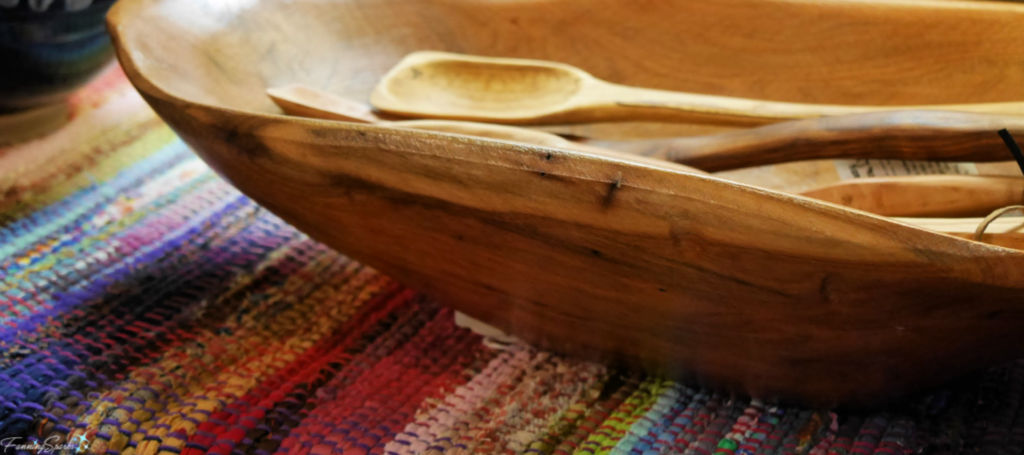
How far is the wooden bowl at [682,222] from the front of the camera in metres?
0.27

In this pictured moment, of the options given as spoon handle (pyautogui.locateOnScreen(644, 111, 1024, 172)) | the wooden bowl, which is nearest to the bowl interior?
the wooden bowl

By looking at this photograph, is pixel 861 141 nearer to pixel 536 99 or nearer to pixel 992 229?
pixel 992 229

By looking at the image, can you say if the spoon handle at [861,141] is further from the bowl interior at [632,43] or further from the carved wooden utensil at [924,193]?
the bowl interior at [632,43]

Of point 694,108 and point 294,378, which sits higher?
point 694,108

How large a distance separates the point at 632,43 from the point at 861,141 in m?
0.22

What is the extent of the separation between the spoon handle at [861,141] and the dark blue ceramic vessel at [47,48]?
46 cm

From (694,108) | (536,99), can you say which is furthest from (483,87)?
(694,108)

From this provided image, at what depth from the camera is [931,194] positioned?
388 mm

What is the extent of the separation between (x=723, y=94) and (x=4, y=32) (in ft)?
1.79

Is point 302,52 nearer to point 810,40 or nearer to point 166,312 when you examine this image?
point 166,312

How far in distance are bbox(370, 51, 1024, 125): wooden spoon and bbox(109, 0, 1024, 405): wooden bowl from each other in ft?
0.19

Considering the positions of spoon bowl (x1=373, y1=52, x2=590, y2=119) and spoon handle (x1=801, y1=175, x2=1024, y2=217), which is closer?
spoon handle (x1=801, y1=175, x2=1024, y2=217)

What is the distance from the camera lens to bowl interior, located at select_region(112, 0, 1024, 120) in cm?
50

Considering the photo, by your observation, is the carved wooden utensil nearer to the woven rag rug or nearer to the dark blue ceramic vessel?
the woven rag rug
